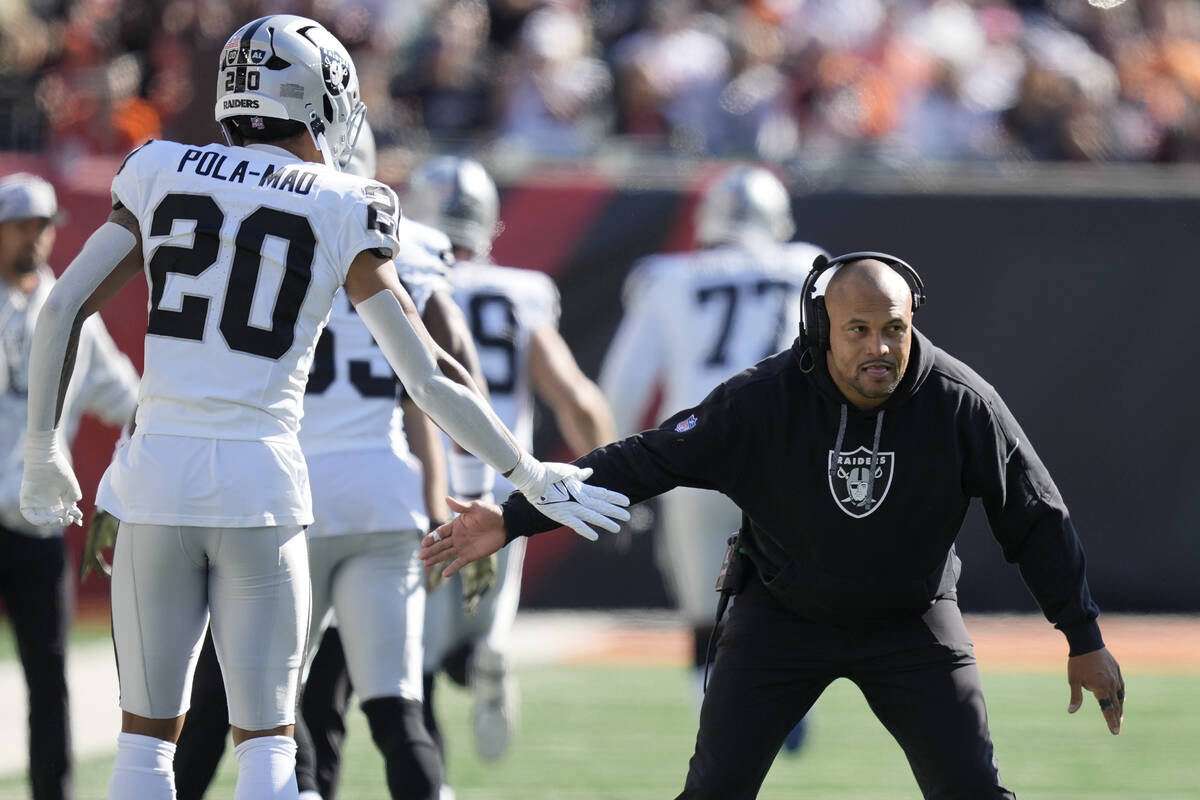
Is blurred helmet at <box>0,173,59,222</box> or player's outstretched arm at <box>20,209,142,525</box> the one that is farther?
blurred helmet at <box>0,173,59,222</box>

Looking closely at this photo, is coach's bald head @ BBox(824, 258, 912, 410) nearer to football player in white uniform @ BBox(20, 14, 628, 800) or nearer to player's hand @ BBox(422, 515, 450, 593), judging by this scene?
football player in white uniform @ BBox(20, 14, 628, 800)

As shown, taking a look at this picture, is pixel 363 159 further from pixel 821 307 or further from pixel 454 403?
pixel 821 307

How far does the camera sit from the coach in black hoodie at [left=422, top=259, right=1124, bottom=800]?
12.1 ft

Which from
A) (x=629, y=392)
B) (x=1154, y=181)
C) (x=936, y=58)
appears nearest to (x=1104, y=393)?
(x=1154, y=181)

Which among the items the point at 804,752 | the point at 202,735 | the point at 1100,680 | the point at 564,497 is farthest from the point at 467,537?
the point at 804,752

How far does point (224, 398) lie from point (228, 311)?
0.55ft

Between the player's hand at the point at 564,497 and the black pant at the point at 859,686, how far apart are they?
450 millimetres

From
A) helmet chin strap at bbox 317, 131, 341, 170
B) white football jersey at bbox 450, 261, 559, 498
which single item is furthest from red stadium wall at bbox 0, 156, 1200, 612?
helmet chin strap at bbox 317, 131, 341, 170

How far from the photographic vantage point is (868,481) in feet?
12.2

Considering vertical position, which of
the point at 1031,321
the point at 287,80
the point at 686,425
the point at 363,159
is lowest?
the point at 1031,321

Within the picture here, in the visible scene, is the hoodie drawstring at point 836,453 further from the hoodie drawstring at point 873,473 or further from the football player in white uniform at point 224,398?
the football player in white uniform at point 224,398

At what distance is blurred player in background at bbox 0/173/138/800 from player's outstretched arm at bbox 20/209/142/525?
107 centimetres

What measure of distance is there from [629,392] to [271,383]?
3.27m

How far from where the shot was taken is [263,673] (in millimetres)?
3453
